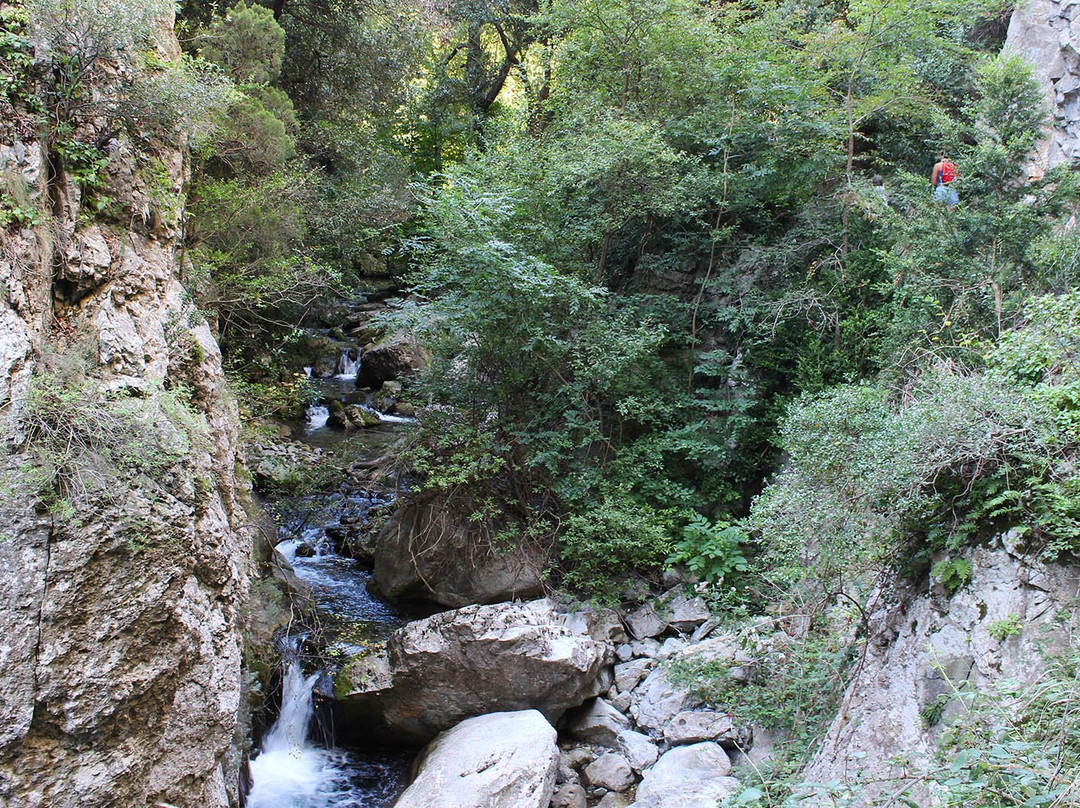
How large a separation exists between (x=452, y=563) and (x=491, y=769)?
315cm

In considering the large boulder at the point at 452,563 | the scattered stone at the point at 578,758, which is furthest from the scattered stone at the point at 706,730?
the large boulder at the point at 452,563

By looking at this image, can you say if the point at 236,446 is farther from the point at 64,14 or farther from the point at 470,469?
the point at 64,14

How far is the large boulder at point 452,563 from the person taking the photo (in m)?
8.30

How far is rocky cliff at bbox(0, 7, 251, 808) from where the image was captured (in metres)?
3.77

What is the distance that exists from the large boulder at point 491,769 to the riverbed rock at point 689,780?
0.90 metres

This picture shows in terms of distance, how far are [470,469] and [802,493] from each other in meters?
3.98

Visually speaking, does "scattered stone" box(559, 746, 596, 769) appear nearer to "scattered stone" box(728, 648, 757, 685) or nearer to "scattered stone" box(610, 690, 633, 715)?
"scattered stone" box(610, 690, 633, 715)

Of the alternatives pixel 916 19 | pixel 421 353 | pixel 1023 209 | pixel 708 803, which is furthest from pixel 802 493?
pixel 421 353

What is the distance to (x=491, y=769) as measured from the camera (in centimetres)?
569

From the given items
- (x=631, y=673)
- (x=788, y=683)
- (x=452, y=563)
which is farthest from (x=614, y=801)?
(x=452, y=563)

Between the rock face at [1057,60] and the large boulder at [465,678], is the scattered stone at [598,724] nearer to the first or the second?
the large boulder at [465,678]

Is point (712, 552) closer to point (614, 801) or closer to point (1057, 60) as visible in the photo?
point (614, 801)

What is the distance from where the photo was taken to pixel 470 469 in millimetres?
8211

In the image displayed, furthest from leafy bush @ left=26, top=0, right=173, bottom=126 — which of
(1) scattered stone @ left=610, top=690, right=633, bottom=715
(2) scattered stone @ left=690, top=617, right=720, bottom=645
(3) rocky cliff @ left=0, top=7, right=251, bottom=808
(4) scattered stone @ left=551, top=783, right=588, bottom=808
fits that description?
(2) scattered stone @ left=690, top=617, right=720, bottom=645
